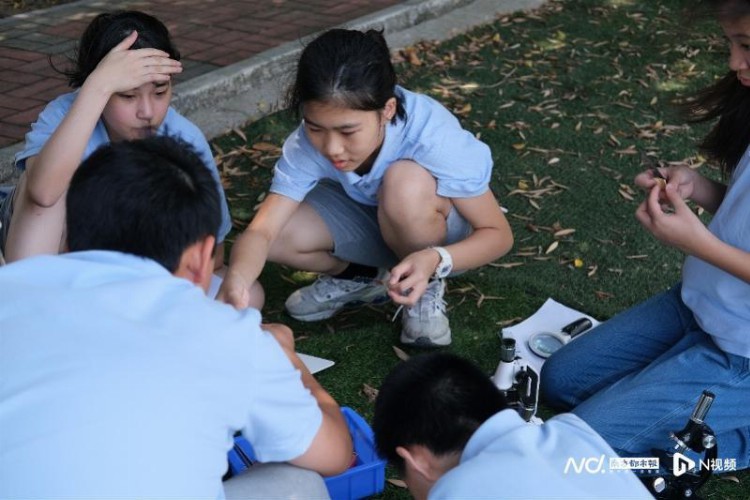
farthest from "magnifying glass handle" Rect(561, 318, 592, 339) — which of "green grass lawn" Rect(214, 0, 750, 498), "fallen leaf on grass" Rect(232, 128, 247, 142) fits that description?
"fallen leaf on grass" Rect(232, 128, 247, 142)

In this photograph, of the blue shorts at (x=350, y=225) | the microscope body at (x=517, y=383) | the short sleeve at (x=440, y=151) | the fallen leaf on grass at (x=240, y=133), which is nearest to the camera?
the microscope body at (x=517, y=383)

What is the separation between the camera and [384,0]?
681 centimetres

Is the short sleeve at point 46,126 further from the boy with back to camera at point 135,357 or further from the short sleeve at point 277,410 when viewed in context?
the short sleeve at point 277,410

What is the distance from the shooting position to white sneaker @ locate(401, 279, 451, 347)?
3201mm

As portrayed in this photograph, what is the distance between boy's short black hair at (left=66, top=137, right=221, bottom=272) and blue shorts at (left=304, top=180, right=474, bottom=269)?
151 centimetres

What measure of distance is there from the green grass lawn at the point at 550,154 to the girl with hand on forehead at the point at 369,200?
0.20 metres

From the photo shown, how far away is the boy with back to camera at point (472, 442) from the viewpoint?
5.24 feet

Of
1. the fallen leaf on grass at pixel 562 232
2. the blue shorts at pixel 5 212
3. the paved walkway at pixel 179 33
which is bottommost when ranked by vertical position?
the fallen leaf on grass at pixel 562 232

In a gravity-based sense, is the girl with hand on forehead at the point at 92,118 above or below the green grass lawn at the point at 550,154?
above

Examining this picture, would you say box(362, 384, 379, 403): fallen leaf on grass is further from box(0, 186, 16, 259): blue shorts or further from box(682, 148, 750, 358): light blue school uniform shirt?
box(0, 186, 16, 259): blue shorts

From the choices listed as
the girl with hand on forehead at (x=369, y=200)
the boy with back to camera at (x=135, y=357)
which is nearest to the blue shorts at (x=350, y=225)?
the girl with hand on forehead at (x=369, y=200)

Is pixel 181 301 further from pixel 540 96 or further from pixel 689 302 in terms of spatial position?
pixel 540 96

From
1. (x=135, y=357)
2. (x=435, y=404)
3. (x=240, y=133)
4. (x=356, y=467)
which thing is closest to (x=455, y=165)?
(x=356, y=467)

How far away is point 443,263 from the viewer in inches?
116
